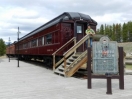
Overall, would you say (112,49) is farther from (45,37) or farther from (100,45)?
(45,37)

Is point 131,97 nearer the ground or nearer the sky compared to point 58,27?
nearer the ground

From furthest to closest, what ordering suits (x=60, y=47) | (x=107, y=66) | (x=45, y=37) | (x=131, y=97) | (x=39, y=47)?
(x=39, y=47)
(x=45, y=37)
(x=60, y=47)
(x=107, y=66)
(x=131, y=97)

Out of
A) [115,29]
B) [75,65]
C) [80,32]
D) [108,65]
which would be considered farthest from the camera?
[115,29]

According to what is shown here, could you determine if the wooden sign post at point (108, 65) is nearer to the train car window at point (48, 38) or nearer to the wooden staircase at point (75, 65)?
the wooden staircase at point (75, 65)

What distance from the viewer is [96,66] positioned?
25.9 feet

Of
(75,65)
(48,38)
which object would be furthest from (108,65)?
(48,38)

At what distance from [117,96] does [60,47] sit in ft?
23.8

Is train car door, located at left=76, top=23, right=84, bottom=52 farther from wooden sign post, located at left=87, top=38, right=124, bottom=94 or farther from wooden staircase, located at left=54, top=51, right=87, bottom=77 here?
wooden sign post, located at left=87, top=38, right=124, bottom=94

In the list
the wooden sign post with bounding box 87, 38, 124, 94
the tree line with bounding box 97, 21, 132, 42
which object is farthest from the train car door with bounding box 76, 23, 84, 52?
the tree line with bounding box 97, 21, 132, 42

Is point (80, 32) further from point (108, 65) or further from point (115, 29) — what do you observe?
point (115, 29)

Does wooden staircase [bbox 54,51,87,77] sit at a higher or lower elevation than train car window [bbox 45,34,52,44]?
lower

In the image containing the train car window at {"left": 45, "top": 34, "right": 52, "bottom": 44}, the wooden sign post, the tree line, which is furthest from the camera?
the tree line

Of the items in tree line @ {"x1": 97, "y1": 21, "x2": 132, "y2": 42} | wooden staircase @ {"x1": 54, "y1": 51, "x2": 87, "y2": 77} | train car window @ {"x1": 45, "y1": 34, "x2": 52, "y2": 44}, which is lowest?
wooden staircase @ {"x1": 54, "y1": 51, "x2": 87, "y2": 77}

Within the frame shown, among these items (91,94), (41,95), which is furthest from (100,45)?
(41,95)
